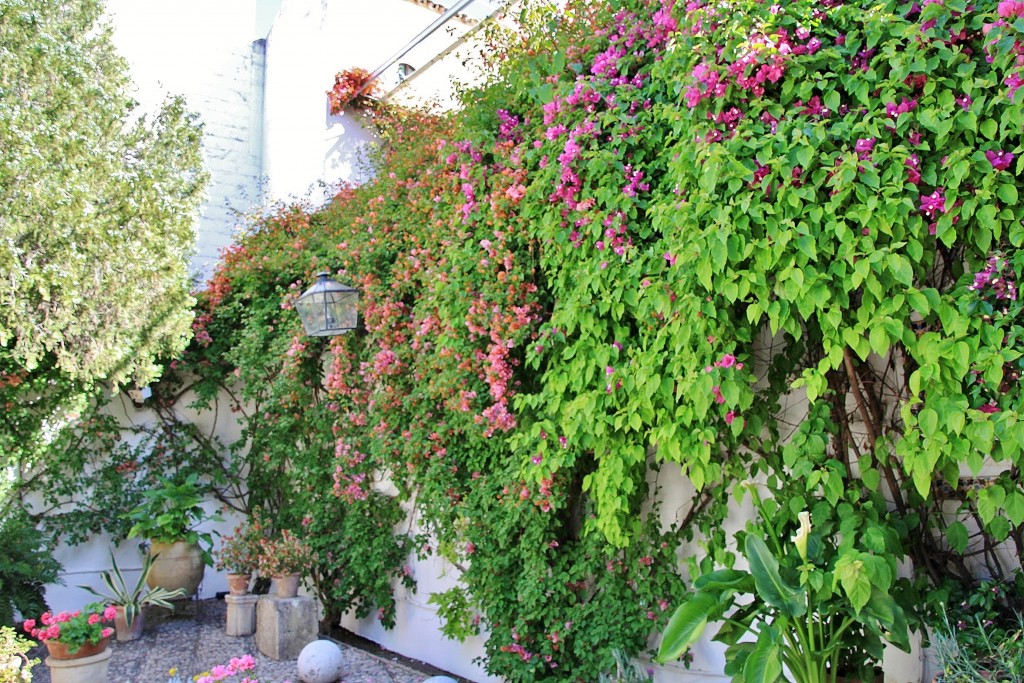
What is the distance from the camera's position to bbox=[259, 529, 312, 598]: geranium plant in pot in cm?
575

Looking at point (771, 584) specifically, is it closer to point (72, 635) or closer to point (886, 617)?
point (886, 617)

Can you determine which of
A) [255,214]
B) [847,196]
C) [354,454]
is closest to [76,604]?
[354,454]

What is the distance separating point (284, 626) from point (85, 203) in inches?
122

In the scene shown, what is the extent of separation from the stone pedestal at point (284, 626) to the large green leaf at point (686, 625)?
3.39 meters

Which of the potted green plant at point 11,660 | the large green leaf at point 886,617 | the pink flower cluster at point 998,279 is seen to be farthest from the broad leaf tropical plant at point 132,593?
the pink flower cluster at point 998,279

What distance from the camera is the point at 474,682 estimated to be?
5148 millimetres

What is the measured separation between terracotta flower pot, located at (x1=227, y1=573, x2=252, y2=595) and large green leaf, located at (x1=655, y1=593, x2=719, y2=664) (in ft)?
13.5

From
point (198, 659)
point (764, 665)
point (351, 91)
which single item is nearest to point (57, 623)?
point (198, 659)

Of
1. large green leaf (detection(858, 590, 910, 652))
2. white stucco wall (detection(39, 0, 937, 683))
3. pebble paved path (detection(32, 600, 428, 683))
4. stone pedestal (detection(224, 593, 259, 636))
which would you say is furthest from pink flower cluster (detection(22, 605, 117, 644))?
large green leaf (detection(858, 590, 910, 652))

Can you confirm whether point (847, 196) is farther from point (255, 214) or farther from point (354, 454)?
point (255, 214)

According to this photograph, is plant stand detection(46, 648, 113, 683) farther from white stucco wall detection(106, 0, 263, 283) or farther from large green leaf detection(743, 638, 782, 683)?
white stucco wall detection(106, 0, 263, 283)

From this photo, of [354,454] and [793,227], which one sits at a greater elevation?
[793,227]

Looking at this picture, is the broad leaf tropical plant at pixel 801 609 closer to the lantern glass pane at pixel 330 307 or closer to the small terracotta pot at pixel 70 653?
the lantern glass pane at pixel 330 307

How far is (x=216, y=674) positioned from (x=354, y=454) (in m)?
2.23
